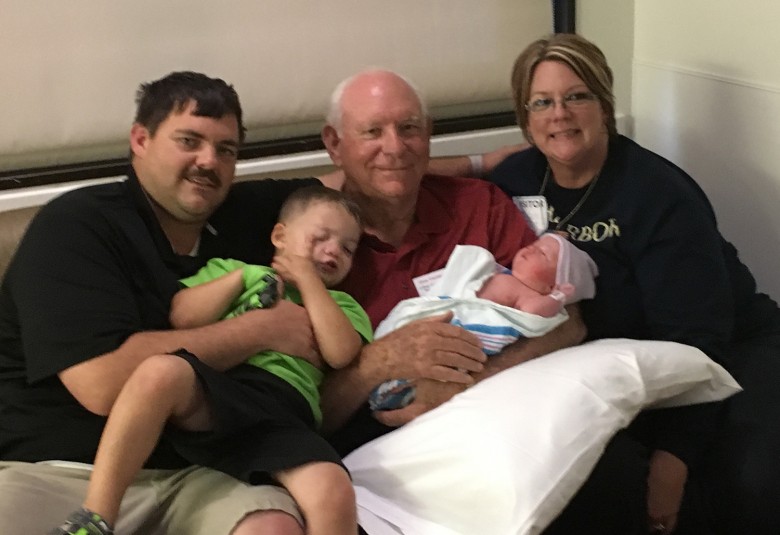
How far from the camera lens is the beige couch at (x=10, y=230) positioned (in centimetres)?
185

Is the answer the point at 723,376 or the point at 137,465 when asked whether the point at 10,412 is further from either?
the point at 723,376

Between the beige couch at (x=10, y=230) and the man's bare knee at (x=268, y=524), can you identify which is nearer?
the man's bare knee at (x=268, y=524)

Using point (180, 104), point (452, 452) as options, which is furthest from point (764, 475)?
point (180, 104)

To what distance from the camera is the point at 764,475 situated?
65.6 inches

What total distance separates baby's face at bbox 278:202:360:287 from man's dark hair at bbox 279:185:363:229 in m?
0.02

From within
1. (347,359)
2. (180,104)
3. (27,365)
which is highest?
(180,104)

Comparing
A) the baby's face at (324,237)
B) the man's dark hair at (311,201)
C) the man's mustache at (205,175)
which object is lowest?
the baby's face at (324,237)

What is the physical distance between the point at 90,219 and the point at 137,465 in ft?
1.71

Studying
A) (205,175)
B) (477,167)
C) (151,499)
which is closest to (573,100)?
(477,167)

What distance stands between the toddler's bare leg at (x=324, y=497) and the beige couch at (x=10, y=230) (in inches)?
37.8

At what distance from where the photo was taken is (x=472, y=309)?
177cm

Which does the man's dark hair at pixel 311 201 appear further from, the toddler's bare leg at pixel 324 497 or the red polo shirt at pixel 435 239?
the toddler's bare leg at pixel 324 497

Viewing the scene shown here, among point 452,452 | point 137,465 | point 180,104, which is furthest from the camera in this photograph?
point 180,104

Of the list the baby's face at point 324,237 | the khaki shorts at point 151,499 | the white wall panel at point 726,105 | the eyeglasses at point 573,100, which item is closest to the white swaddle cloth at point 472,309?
the baby's face at point 324,237
